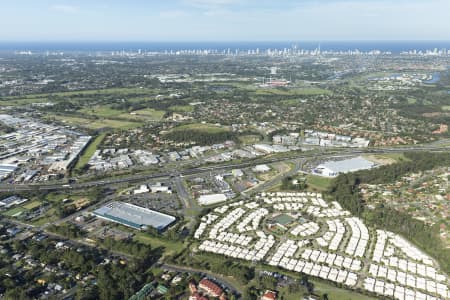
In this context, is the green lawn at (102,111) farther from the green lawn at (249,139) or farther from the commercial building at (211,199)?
the commercial building at (211,199)

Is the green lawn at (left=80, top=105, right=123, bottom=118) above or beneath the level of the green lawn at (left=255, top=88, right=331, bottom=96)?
beneath

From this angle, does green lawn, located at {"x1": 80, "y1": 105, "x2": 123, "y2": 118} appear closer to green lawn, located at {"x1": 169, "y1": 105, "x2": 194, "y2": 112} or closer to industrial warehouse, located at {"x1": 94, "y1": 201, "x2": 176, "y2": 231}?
green lawn, located at {"x1": 169, "y1": 105, "x2": 194, "y2": 112}

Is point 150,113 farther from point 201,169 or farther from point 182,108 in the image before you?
point 201,169

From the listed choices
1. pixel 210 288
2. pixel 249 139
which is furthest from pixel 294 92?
pixel 210 288

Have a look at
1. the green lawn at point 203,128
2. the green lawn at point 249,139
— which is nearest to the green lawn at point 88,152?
the green lawn at point 203,128

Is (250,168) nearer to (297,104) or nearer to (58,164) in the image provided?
(58,164)

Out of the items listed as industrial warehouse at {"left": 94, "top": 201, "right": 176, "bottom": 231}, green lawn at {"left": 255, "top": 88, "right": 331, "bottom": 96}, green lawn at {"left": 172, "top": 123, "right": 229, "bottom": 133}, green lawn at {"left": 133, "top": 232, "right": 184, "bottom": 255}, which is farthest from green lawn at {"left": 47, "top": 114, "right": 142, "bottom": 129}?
green lawn at {"left": 255, "top": 88, "right": 331, "bottom": 96}
